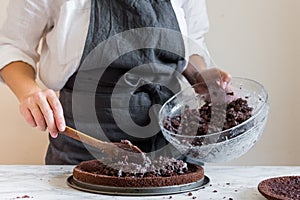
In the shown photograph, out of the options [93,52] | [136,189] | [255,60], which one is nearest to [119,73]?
[93,52]

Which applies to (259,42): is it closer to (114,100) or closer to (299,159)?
(299,159)

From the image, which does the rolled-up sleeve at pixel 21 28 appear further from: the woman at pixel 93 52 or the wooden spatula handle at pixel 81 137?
the wooden spatula handle at pixel 81 137

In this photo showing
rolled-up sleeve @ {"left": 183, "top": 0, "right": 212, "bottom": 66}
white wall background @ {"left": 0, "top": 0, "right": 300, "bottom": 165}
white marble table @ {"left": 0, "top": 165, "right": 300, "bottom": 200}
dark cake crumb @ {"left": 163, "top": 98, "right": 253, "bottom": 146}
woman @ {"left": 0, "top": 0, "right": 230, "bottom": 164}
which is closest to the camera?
white marble table @ {"left": 0, "top": 165, "right": 300, "bottom": 200}

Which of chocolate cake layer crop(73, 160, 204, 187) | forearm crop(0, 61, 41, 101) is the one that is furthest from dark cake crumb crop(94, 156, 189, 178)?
forearm crop(0, 61, 41, 101)

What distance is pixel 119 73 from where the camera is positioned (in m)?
0.83

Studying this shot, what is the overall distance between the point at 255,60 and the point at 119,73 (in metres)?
0.39

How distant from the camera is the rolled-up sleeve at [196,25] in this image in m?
0.96

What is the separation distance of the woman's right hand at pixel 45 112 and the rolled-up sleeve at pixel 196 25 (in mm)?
367

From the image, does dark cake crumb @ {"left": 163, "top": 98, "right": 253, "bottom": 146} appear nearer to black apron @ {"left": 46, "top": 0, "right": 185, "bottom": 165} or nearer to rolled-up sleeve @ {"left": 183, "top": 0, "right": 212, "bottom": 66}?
black apron @ {"left": 46, "top": 0, "right": 185, "bottom": 165}

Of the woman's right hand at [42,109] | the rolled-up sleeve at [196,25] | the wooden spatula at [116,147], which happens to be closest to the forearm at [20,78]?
the woman's right hand at [42,109]

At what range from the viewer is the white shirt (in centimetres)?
81

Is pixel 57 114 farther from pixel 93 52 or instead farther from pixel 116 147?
pixel 93 52

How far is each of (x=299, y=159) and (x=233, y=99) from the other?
16.4 inches

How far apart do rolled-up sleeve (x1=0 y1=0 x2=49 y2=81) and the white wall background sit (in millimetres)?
300
